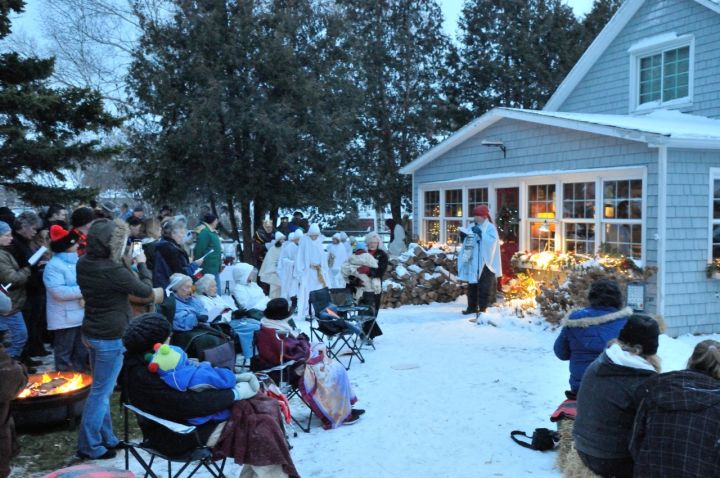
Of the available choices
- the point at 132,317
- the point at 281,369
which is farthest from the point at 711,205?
the point at 132,317

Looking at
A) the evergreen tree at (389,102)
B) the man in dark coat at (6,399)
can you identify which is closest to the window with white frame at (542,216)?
the man in dark coat at (6,399)

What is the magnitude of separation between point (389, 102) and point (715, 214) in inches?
592

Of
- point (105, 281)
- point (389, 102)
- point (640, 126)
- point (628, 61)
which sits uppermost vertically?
point (389, 102)

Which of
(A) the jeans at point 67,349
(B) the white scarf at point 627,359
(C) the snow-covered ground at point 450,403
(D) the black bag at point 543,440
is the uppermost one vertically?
(B) the white scarf at point 627,359

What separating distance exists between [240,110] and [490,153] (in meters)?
7.15

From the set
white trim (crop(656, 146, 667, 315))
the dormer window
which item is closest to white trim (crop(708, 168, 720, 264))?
white trim (crop(656, 146, 667, 315))

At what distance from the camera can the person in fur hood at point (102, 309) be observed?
14.3 feet

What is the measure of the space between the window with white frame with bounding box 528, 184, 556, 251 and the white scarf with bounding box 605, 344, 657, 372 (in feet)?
26.0

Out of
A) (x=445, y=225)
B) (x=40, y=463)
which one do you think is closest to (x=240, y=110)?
(x=445, y=225)

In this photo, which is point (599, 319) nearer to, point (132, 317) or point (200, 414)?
point (200, 414)

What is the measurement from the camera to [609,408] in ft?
11.2

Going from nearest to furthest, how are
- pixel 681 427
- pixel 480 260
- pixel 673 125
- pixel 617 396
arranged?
pixel 681 427 < pixel 617 396 < pixel 673 125 < pixel 480 260

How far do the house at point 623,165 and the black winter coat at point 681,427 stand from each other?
6.43 meters

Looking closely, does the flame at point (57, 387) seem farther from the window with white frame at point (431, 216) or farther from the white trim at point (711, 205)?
the window with white frame at point (431, 216)
